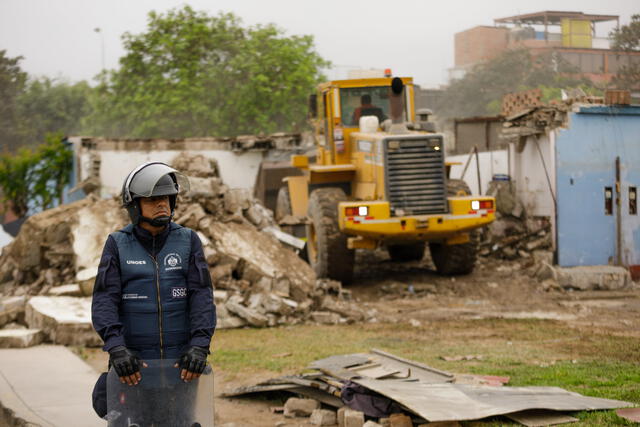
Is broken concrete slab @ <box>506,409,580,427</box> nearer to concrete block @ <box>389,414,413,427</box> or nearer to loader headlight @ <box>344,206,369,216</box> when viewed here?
concrete block @ <box>389,414,413,427</box>

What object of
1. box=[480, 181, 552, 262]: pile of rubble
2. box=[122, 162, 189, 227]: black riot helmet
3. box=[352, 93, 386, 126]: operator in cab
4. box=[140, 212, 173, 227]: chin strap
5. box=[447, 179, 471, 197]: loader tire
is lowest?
box=[480, 181, 552, 262]: pile of rubble

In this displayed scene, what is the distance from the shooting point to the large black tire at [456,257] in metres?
15.3

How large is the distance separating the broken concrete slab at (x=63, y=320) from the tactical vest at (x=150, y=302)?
634cm

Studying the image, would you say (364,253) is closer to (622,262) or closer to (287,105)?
(622,262)

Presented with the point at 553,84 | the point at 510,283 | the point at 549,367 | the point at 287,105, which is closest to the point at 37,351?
the point at 549,367

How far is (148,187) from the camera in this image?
417cm

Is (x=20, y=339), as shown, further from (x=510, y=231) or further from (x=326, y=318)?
(x=510, y=231)

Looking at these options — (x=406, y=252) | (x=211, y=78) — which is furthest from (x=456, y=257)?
(x=211, y=78)

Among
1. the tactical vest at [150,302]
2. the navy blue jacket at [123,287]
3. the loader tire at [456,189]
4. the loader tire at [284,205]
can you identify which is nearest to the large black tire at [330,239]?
the loader tire at [456,189]

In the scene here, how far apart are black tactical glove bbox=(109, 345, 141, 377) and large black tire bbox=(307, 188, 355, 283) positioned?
10304 mm

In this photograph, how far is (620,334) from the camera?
9992mm

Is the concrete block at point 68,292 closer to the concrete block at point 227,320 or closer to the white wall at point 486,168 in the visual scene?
the concrete block at point 227,320

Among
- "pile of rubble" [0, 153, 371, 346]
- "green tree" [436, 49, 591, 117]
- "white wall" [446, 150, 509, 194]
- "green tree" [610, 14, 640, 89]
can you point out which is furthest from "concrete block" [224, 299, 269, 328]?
"green tree" [436, 49, 591, 117]

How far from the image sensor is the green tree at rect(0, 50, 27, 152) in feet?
170
